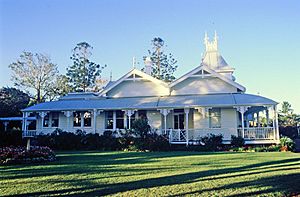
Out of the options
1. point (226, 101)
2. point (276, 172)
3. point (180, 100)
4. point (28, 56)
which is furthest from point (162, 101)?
point (28, 56)

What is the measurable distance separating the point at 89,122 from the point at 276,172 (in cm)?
1944

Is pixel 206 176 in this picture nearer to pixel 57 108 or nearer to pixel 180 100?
pixel 180 100

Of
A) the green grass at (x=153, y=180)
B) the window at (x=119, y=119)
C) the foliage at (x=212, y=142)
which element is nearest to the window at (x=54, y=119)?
the window at (x=119, y=119)

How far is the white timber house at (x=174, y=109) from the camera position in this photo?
21656 mm

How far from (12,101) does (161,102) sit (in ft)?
83.2

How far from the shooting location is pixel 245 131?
21.4 meters

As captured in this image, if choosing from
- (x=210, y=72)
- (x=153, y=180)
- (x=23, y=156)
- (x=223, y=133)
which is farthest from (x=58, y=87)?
(x=153, y=180)

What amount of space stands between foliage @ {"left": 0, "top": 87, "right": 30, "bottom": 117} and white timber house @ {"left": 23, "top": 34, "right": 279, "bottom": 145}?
12.7 m

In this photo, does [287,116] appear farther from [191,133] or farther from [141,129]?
[141,129]

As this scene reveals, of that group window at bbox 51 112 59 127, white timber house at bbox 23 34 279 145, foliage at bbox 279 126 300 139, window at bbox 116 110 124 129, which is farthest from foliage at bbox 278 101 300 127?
window at bbox 51 112 59 127

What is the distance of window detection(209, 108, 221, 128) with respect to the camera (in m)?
23.0

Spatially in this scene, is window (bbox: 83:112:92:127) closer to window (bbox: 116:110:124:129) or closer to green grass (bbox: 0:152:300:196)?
A: window (bbox: 116:110:124:129)

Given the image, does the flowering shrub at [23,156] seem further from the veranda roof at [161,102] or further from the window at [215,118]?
the window at [215,118]

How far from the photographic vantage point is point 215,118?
23156 mm
